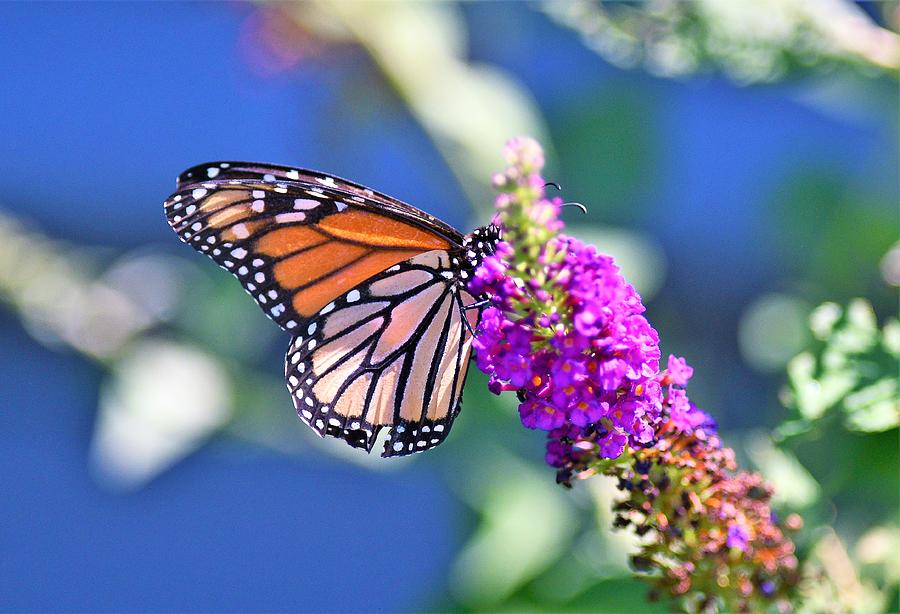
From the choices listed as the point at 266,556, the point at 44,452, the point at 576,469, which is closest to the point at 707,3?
the point at 576,469

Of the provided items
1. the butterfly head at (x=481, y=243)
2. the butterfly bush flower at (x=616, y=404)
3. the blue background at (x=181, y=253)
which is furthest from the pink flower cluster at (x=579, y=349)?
the blue background at (x=181, y=253)

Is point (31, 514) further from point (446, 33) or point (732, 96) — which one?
point (732, 96)

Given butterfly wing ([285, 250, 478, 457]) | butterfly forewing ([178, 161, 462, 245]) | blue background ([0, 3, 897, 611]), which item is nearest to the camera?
butterfly forewing ([178, 161, 462, 245])

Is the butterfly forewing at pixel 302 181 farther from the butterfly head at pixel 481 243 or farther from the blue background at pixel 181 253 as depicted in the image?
the blue background at pixel 181 253

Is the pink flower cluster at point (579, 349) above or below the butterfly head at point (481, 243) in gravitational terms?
below

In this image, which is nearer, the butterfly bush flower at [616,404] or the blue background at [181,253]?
the butterfly bush flower at [616,404]

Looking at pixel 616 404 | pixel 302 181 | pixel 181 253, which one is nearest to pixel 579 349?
pixel 616 404

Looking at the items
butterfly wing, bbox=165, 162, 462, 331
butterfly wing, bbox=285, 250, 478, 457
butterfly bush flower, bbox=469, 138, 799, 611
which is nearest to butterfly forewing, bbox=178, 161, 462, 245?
butterfly wing, bbox=165, 162, 462, 331

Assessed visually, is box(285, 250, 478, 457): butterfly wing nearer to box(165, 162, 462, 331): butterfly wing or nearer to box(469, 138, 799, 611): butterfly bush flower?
box(165, 162, 462, 331): butterfly wing
